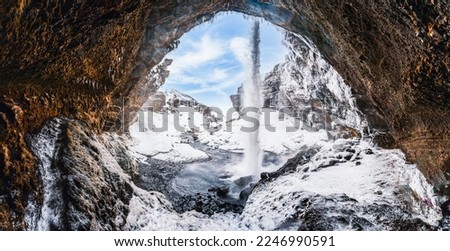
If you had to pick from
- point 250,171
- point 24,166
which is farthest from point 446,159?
point 250,171

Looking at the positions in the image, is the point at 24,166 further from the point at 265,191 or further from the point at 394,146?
the point at 394,146

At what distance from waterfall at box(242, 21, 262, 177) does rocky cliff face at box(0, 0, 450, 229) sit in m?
5.02

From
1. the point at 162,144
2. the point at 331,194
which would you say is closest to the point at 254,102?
the point at 162,144

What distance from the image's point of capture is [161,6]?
20.4ft

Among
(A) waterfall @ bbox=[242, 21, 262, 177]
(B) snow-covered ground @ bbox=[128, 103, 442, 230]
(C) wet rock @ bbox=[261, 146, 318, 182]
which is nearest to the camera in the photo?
(B) snow-covered ground @ bbox=[128, 103, 442, 230]

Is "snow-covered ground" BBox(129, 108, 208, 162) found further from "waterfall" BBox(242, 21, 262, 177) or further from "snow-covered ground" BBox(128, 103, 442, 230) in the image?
"snow-covered ground" BBox(128, 103, 442, 230)

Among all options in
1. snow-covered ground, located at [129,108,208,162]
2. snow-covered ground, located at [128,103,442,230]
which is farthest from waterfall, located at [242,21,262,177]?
snow-covered ground, located at [128,103,442,230]

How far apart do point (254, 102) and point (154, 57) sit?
1149 centimetres

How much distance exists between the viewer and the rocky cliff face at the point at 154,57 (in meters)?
3.61

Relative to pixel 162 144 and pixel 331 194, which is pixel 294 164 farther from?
pixel 162 144

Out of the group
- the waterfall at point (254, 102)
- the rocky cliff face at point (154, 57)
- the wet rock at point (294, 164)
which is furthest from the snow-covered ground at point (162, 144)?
the rocky cliff face at point (154, 57)

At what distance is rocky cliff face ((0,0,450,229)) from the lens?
11.8ft

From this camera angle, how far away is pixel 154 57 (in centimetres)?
786

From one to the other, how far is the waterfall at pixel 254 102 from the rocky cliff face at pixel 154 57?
16.5ft
